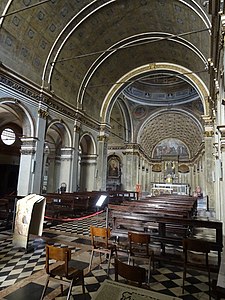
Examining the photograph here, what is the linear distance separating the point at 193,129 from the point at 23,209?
27649 millimetres

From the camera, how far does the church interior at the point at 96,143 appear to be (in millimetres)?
4043

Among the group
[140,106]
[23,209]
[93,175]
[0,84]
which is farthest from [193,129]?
[23,209]

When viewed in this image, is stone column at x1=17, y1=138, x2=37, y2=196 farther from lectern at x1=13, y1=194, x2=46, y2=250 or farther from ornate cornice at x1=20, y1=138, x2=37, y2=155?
lectern at x1=13, y1=194, x2=46, y2=250

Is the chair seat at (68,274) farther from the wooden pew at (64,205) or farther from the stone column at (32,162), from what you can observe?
the stone column at (32,162)

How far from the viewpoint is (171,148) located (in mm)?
36656

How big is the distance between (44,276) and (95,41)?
504 inches

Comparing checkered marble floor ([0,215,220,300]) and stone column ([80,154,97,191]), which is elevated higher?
stone column ([80,154,97,191])

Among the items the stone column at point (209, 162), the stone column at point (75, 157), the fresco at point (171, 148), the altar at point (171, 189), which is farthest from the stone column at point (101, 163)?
the fresco at point (171, 148)

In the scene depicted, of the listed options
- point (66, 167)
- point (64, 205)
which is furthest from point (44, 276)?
point (66, 167)

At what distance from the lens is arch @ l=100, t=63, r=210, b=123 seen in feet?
49.3

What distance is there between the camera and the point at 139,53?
15547 mm

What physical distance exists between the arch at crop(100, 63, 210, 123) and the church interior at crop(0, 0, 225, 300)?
0.27ft

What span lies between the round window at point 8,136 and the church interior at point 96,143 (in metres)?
0.10

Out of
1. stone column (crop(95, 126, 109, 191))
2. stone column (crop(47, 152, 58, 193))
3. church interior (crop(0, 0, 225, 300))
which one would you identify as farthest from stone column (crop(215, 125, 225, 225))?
Result: stone column (crop(47, 152, 58, 193))
